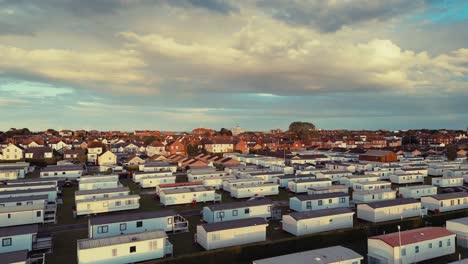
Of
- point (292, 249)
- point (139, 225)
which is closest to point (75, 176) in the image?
point (139, 225)

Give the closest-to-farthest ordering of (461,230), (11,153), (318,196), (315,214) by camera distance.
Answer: (461,230)
(315,214)
(318,196)
(11,153)

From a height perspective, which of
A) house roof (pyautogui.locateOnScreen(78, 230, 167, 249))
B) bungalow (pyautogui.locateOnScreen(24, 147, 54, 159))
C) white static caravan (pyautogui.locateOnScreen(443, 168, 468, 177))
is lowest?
house roof (pyautogui.locateOnScreen(78, 230, 167, 249))

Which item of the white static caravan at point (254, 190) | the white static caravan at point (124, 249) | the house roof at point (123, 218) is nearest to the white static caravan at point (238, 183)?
the white static caravan at point (254, 190)

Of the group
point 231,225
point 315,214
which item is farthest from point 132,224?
point 315,214

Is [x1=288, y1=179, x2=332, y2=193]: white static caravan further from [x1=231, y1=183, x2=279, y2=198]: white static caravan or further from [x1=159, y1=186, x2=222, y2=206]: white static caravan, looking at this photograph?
[x1=159, y1=186, x2=222, y2=206]: white static caravan

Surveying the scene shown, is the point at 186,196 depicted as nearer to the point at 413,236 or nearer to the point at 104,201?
the point at 104,201

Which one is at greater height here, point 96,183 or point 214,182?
point 96,183

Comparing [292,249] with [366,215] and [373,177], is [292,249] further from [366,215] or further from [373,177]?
[373,177]

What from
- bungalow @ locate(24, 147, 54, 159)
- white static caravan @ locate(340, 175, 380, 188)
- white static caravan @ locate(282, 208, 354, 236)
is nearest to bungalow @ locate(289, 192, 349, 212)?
white static caravan @ locate(282, 208, 354, 236)
